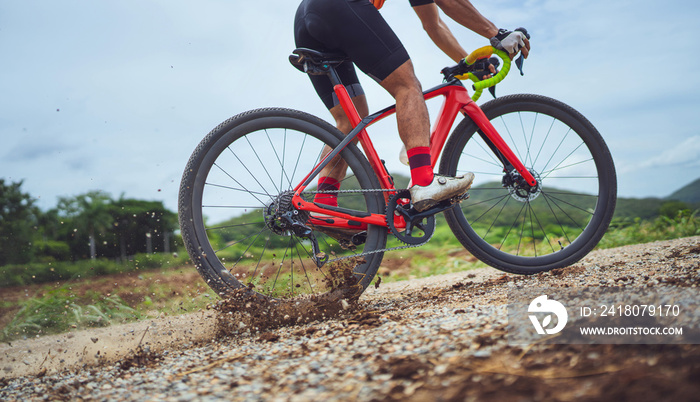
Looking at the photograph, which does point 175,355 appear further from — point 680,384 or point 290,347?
point 680,384

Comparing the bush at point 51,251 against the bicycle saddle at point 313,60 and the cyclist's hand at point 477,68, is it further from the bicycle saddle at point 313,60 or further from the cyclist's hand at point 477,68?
the cyclist's hand at point 477,68

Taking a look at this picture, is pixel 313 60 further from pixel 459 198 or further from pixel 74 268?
pixel 74 268

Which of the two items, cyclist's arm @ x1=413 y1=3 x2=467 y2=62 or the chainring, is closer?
the chainring

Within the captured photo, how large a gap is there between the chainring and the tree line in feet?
12.2

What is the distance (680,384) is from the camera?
4.00ft

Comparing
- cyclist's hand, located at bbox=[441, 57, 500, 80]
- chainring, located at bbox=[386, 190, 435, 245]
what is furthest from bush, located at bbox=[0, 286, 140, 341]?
cyclist's hand, located at bbox=[441, 57, 500, 80]

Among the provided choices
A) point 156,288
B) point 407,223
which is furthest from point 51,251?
point 407,223

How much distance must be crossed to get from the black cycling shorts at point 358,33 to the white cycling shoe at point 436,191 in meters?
0.77

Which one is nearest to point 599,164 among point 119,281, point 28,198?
point 119,281

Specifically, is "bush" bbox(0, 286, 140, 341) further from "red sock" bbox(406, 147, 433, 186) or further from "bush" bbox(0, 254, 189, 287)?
"red sock" bbox(406, 147, 433, 186)

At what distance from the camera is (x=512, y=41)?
345cm

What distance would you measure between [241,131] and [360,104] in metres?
0.97

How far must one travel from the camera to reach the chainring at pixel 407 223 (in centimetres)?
309

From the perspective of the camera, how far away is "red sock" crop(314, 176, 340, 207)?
3.25 meters
